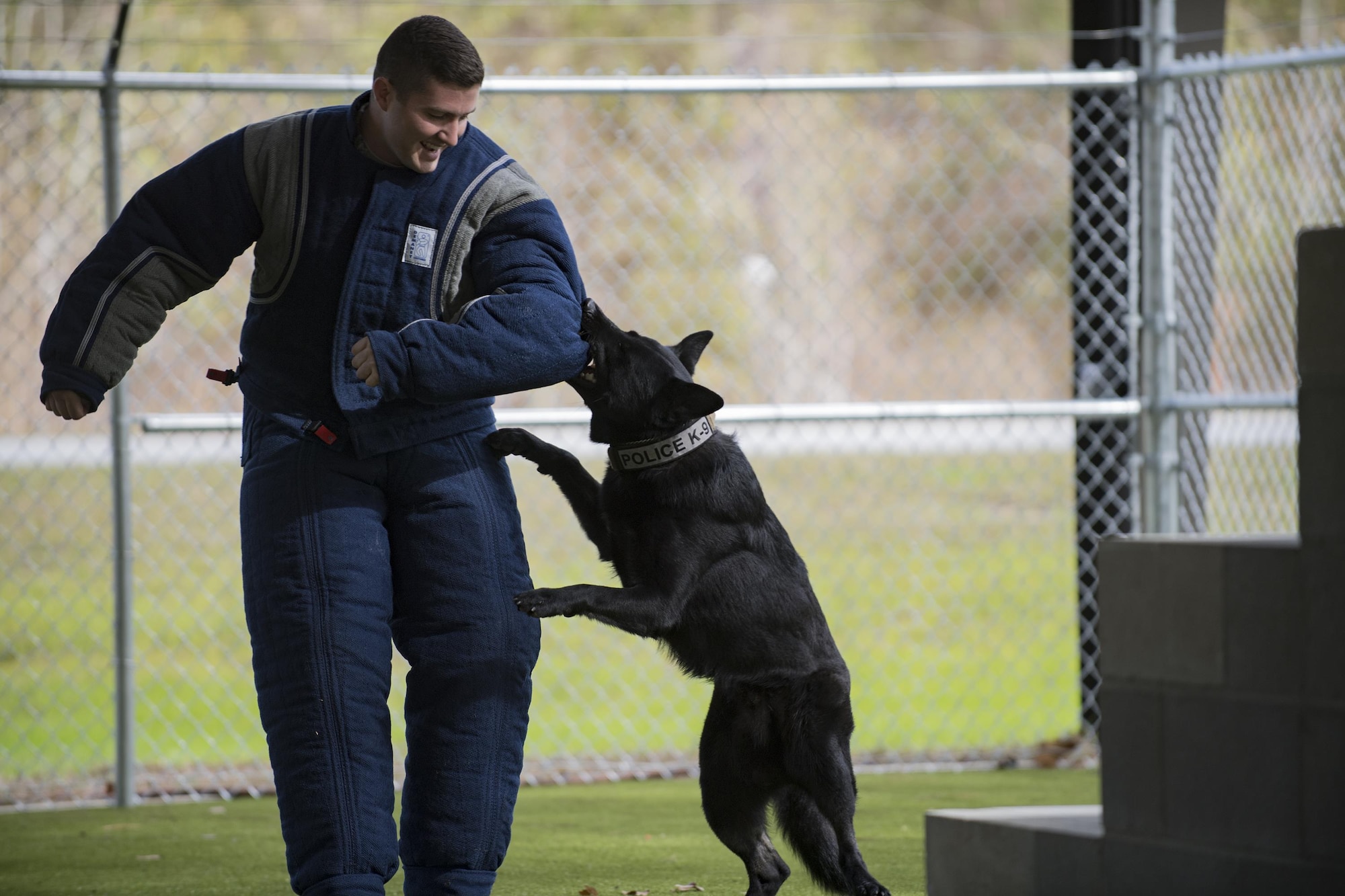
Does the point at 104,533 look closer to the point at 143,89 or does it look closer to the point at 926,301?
the point at 143,89

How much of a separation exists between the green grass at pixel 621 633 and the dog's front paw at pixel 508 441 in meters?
3.09

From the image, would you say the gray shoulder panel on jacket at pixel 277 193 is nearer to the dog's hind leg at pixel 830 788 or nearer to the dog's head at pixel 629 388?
the dog's head at pixel 629 388

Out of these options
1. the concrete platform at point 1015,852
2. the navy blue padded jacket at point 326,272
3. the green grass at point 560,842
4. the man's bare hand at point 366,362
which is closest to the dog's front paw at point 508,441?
the navy blue padded jacket at point 326,272

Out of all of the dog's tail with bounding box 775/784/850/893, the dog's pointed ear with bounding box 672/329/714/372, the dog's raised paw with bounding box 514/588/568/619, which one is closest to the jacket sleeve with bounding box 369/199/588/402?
the dog's raised paw with bounding box 514/588/568/619

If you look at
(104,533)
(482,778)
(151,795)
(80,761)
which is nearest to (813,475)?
(104,533)

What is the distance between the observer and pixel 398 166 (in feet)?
8.09

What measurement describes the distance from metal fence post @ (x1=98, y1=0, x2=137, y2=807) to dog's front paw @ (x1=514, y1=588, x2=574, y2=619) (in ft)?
6.77

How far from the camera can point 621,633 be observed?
31.9 feet

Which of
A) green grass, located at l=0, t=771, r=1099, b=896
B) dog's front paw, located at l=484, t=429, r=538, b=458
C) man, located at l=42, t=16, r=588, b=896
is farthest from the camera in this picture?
green grass, located at l=0, t=771, r=1099, b=896

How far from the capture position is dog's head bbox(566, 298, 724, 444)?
272 cm

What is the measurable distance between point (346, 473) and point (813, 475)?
9248mm

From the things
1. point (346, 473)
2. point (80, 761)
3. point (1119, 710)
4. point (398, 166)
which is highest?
point (398, 166)

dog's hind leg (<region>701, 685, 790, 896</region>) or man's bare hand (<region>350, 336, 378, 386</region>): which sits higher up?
man's bare hand (<region>350, 336, 378, 386</region>)

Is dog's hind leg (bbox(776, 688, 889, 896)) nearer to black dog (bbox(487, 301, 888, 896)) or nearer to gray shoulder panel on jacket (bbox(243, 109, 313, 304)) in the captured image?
black dog (bbox(487, 301, 888, 896))
